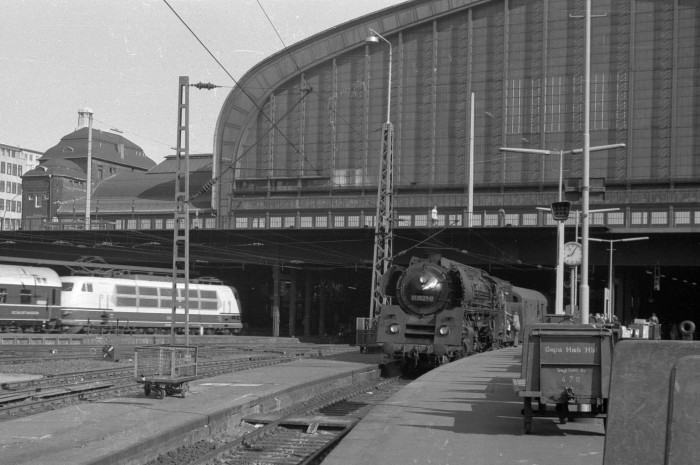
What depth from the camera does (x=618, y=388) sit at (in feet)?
16.2

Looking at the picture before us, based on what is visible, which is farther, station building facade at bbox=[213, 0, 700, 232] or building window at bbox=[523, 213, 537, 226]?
building window at bbox=[523, 213, 537, 226]

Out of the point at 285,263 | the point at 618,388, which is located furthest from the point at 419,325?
the point at 285,263

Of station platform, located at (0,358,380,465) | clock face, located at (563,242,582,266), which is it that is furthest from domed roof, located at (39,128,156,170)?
station platform, located at (0,358,380,465)

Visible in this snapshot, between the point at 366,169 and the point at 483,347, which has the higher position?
the point at 366,169

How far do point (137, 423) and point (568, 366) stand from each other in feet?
21.0

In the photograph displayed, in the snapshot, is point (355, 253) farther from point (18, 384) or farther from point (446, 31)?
point (18, 384)

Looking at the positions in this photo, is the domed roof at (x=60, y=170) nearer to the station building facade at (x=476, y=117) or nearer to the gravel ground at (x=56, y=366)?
the station building facade at (x=476, y=117)

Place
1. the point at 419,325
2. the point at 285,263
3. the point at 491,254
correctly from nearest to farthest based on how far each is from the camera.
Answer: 1. the point at 419,325
2. the point at 491,254
3. the point at 285,263

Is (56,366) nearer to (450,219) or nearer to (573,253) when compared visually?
(573,253)

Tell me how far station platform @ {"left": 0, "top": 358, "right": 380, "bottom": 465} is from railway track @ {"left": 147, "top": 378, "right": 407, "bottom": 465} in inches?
10.8

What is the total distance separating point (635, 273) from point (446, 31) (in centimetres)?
2573

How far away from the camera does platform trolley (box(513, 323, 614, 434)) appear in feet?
40.9

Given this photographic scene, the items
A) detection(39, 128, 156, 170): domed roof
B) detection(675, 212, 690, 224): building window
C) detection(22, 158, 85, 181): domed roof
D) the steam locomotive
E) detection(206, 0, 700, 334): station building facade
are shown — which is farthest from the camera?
detection(39, 128, 156, 170): domed roof

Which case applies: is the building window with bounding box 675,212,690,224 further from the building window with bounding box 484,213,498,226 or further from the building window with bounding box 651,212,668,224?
the building window with bounding box 484,213,498,226
